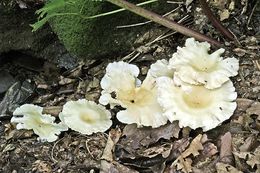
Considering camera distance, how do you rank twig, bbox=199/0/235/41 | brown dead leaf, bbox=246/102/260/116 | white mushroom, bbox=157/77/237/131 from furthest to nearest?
twig, bbox=199/0/235/41, brown dead leaf, bbox=246/102/260/116, white mushroom, bbox=157/77/237/131

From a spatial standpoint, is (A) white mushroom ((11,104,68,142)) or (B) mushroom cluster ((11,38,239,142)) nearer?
(B) mushroom cluster ((11,38,239,142))

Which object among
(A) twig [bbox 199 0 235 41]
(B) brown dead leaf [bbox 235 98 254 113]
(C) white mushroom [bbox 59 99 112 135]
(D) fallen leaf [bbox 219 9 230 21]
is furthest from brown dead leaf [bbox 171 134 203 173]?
(D) fallen leaf [bbox 219 9 230 21]

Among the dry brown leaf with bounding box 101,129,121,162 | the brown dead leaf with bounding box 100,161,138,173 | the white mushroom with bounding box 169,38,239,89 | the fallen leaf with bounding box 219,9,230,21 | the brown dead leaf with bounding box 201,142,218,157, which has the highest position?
the white mushroom with bounding box 169,38,239,89

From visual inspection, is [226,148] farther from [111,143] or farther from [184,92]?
[111,143]

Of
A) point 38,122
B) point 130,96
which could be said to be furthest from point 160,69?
point 38,122

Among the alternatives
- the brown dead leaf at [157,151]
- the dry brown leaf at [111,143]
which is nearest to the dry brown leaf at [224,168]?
the brown dead leaf at [157,151]

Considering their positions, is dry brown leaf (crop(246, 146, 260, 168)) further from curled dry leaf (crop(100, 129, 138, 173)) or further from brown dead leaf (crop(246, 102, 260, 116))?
curled dry leaf (crop(100, 129, 138, 173))

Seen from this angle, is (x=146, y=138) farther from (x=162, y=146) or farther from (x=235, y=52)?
(x=235, y=52)
